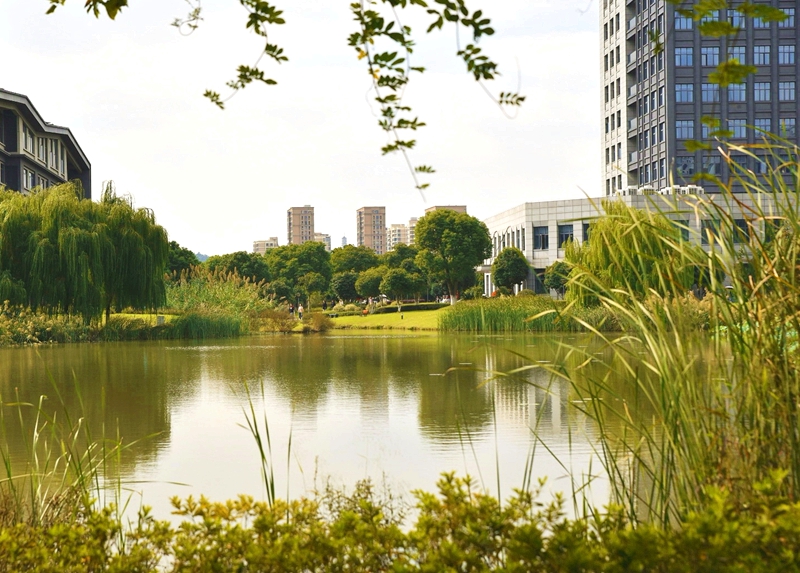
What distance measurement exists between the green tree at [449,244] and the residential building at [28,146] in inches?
853

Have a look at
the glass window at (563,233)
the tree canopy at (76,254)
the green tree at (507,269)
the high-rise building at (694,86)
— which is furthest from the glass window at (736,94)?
the tree canopy at (76,254)

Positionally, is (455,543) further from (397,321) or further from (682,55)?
(682,55)

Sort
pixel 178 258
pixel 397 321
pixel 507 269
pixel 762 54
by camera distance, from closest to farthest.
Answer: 1. pixel 397 321
2. pixel 507 269
3. pixel 762 54
4. pixel 178 258

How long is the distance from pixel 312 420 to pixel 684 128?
57697mm

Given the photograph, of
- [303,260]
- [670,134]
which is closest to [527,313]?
[670,134]

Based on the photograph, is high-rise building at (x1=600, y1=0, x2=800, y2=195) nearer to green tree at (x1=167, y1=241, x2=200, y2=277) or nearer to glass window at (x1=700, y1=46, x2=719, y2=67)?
glass window at (x1=700, y1=46, x2=719, y2=67)

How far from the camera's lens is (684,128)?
206 feet

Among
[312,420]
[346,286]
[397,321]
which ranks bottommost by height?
[312,420]

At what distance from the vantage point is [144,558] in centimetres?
268

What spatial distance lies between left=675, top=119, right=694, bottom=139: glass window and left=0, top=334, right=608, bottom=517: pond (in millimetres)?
47050

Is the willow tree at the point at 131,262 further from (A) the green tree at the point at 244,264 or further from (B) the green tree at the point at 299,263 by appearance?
(B) the green tree at the point at 299,263

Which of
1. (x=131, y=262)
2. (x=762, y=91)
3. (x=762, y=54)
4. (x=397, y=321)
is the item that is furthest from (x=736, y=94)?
(x=131, y=262)

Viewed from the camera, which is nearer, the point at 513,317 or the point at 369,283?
the point at 513,317

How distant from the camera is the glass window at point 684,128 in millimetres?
62147
